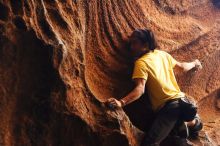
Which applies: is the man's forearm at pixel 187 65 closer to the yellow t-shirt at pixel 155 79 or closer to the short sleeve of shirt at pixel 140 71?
the yellow t-shirt at pixel 155 79

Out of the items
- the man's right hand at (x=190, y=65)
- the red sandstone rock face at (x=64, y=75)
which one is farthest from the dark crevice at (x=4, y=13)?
the man's right hand at (x=190, y=65)

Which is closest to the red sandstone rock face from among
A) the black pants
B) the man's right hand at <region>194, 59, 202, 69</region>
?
the black pants

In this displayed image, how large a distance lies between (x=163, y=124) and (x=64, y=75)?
93 cm

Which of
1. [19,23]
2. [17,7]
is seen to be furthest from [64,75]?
[17,7]

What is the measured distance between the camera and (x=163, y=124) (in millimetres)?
3297

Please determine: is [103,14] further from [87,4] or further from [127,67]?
[127,67]

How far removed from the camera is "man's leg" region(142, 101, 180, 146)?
3.29 metres

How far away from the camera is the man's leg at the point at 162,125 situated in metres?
3.29

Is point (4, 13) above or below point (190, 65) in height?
above

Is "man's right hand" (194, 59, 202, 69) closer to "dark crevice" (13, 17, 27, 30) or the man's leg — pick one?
the man's leg

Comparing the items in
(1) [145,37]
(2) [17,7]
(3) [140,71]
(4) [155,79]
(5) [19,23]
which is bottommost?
(4) [155,79]

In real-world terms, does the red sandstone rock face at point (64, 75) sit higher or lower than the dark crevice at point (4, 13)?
lower

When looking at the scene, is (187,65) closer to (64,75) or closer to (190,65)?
(190,65)

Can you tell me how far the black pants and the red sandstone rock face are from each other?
0.10 m
